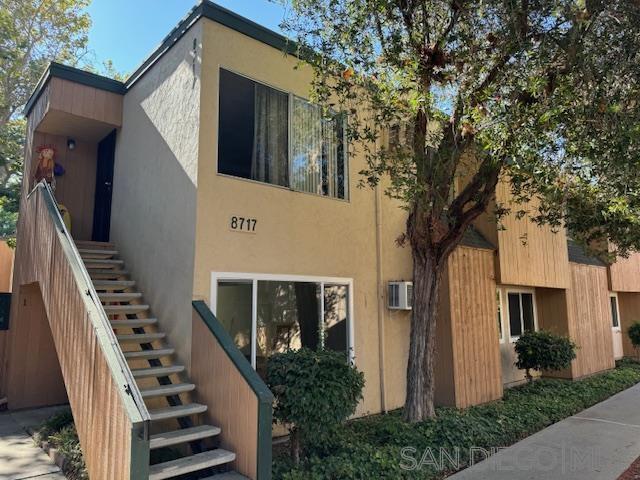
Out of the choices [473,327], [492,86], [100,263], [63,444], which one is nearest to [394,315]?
[473,327]

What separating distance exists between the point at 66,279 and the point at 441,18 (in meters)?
5.99

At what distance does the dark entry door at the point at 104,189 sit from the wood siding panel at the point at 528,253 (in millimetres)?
7976

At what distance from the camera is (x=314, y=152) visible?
736 centimetres

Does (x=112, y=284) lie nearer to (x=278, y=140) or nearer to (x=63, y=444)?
(x=63, y=444)

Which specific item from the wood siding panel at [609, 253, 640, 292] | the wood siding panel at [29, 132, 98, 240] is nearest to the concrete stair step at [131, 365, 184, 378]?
the wood siding panel at [29, 132, 98, 240]

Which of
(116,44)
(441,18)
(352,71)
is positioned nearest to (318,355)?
(352,71)

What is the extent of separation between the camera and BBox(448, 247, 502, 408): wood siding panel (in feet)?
26.5

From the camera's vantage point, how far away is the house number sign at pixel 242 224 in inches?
237

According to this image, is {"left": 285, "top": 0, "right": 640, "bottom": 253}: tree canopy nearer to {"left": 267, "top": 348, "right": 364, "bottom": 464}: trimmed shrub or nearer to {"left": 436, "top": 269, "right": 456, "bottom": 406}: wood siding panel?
{"left": 436, "top": 269, "right": 456, "bottom": 406}: wood siding panel

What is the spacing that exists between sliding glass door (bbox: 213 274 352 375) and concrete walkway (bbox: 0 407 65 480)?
2.51m

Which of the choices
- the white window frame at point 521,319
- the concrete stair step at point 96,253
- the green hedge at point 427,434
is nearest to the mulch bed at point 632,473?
the green hedge at point 427,434

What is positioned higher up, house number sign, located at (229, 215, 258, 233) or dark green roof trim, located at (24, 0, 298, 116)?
dark green roof trim, located at (24, 0, 298, 116)

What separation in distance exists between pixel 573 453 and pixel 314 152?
5.68 meters

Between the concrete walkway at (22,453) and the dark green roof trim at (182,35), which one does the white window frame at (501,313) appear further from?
the concrete walkway at (22,453)
